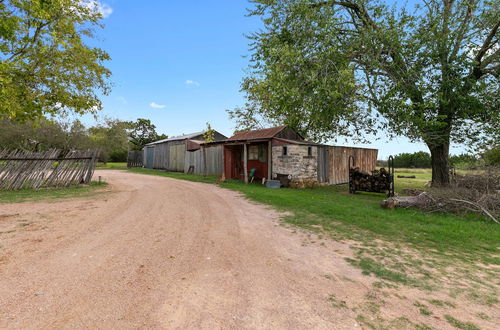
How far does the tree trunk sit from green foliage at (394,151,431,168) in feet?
96.8

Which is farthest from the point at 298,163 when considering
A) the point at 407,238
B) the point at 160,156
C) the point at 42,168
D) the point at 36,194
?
the point at 160,156

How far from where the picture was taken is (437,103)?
9336 millimetres

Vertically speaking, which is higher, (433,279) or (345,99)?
(345,99)

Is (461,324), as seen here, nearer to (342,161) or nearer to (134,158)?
(342,161)

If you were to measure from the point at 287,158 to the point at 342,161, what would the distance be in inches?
181

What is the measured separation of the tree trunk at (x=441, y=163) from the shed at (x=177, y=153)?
1618cm

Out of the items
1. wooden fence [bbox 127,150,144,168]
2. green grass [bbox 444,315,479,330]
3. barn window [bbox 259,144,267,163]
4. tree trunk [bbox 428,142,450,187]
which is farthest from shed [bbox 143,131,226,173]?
green grass [bbox 444,315,479,330]

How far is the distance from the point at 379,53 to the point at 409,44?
113cm

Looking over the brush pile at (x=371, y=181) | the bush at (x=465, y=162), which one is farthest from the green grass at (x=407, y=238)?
the bush at (x=465, y=162)

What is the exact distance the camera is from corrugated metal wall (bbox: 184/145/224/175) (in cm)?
2039

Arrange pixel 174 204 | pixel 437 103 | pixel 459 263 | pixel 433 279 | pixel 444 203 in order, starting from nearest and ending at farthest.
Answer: pixel 433 279 < pixel 459 263 < pixel 444 203 < pixel 174 204 < pixel 437 103

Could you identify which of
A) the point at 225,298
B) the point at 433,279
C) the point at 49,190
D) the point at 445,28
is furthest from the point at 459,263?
the point at 49,190

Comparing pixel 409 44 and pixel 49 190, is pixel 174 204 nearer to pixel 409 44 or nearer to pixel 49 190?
pixel 49 190

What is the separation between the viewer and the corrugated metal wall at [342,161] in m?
15.0
